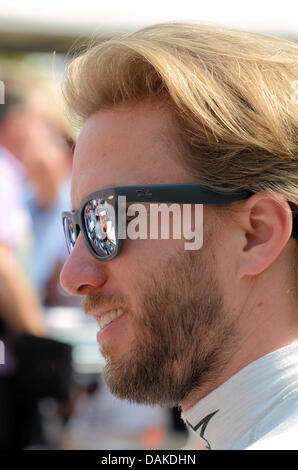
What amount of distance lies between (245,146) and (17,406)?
8.12ft

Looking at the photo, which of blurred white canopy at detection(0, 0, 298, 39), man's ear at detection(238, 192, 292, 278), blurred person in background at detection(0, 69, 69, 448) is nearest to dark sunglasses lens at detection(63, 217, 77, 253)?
man's ear at detection(238, 192, 292, 278)

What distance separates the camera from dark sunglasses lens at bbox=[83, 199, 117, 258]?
191 cm

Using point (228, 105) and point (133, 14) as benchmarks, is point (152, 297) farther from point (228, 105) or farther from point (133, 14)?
point (133, 14)

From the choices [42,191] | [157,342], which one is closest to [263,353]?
[157,342]

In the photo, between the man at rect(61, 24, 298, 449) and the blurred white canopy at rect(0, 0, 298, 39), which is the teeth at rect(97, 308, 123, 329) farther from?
the blurred white canopy at rect(0, 0, 298, 39)

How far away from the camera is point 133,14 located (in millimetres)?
5129

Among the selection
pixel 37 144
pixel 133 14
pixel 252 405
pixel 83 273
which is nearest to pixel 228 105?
pixel 83 273

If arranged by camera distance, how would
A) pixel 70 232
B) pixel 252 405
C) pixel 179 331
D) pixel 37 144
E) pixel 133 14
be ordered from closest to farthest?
pixel 252 405 → pixel 179 331 → pixel 70 232 → pixel 37 144 → pixel 133 14

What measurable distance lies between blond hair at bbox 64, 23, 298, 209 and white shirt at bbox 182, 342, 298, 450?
17.3 inches

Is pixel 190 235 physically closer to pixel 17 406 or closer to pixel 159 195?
pixel 159 195

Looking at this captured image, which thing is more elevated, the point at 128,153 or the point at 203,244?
the point at 128,153

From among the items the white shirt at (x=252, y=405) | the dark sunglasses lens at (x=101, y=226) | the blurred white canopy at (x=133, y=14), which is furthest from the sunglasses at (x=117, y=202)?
the blurred white canopy at (x=133, y=14)

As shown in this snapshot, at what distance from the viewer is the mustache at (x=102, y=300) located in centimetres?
188

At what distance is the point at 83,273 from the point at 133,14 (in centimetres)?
363
